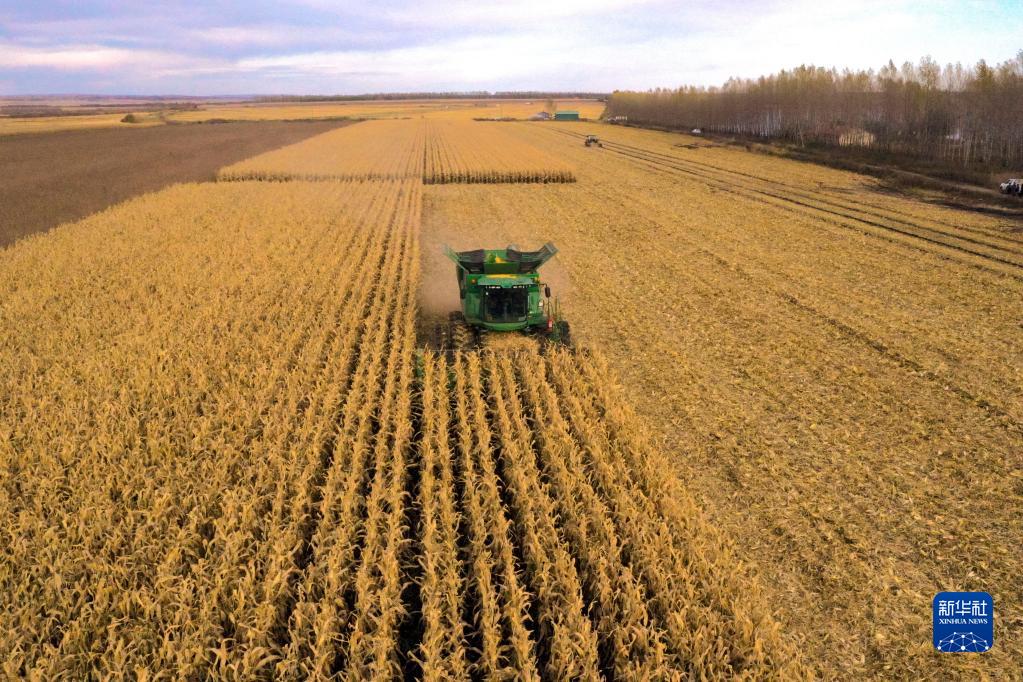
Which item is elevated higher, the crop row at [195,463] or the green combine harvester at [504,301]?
the green combine harvester at [504,301]

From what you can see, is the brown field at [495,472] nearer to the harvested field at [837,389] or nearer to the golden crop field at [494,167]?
the harvested field at [837,389]

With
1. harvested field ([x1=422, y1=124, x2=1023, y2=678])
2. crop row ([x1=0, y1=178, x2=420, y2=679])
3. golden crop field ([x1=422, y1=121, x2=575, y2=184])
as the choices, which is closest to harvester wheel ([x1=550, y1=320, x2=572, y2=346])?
harvested field ([x1=422, y1=124, x2=1023, y2=678])

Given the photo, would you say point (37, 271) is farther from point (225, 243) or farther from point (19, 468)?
point (19, 468)

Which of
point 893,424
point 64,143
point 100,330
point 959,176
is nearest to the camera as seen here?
point 893,424

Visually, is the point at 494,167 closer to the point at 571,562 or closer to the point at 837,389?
the point at 837,389

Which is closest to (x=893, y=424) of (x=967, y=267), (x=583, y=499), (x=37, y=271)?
(x=583, y=499)

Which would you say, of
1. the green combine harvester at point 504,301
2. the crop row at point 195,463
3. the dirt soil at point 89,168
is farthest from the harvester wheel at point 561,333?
the dirt soil at point 89,168

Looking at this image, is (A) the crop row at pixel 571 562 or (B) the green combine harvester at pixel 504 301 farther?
(B) the green combine harvester at pixel 504 301
